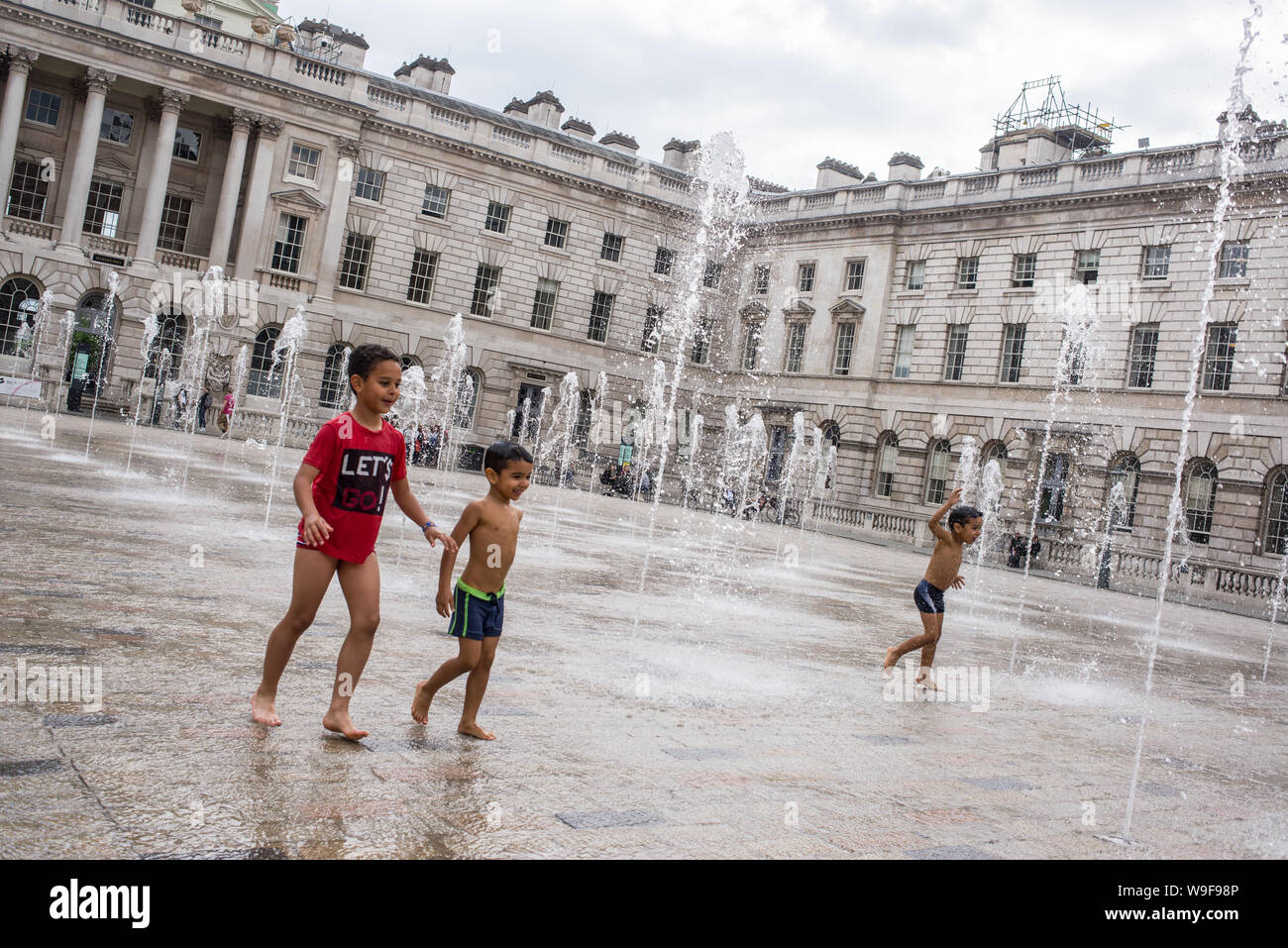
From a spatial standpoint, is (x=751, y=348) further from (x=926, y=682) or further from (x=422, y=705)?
(x=422, y=705)

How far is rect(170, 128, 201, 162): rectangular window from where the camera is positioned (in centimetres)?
4256

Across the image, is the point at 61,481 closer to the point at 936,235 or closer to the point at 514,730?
the point at 514,730

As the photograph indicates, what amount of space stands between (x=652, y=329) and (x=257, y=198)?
18086mm

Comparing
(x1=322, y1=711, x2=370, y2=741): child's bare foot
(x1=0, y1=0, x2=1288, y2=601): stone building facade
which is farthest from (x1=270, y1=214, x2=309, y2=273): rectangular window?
(x1=322, y1=711, x2=370, y2=741): child's bare foot

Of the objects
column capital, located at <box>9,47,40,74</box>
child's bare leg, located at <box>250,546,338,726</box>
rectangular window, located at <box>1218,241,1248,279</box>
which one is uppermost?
column capital, located at <box>9,47,40,74</box>

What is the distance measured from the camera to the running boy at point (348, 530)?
15.0 feet

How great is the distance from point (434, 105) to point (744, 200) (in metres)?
15.4

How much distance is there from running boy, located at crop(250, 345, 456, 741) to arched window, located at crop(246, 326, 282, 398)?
3885 cm

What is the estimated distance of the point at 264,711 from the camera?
4617 millimetres

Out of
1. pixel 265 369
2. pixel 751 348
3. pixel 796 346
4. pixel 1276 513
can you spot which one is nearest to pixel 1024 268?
pixel 796 346

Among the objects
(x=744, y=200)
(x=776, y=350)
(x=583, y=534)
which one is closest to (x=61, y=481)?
(x=583, y=534)

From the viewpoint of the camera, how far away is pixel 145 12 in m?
39.3

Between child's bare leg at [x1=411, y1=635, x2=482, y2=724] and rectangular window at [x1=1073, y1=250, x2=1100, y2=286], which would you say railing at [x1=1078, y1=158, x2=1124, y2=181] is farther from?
child's bare leg at [x1=411, y1=635, x2=482, y2=724]

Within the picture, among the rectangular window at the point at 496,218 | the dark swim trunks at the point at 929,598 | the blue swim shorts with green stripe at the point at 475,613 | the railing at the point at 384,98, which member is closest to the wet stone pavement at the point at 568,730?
the blue swim shorts with green stripe at the point at 475,613
